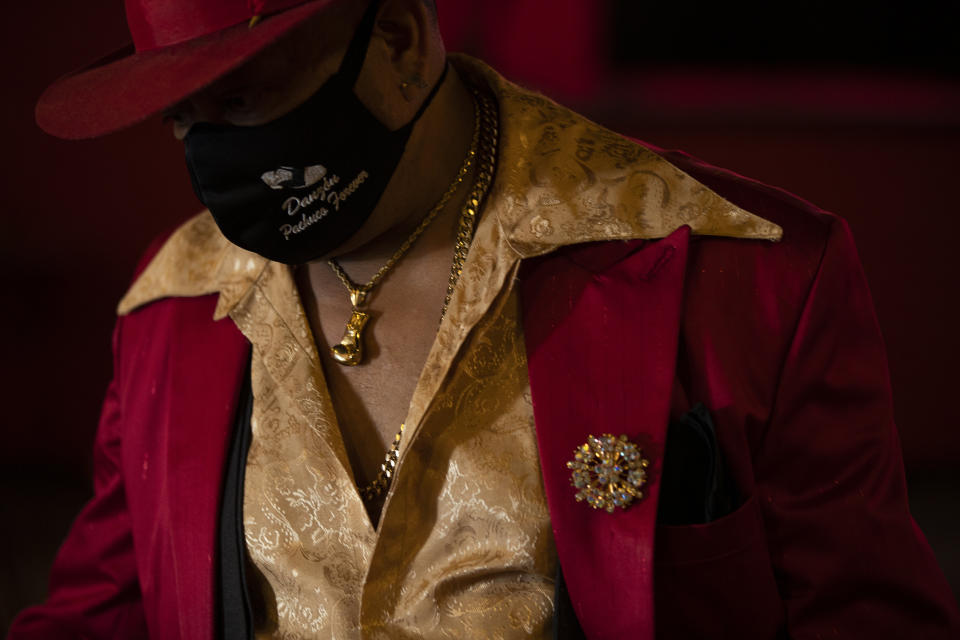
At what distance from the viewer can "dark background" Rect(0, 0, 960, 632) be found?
2.24m

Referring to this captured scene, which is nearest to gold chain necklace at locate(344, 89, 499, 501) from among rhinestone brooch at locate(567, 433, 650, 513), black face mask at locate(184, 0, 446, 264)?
black face mask at locate(184, 0, 446, 264)

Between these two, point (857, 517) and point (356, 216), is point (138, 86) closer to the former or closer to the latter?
point (356, 216)

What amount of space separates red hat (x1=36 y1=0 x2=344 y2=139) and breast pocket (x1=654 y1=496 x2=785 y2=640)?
0.59 meters

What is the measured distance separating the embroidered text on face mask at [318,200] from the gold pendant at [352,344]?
0.47 ft

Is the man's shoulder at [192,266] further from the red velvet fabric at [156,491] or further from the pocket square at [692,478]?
the pocket square at [692,478]

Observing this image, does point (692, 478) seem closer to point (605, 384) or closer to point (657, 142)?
point (605, 384)

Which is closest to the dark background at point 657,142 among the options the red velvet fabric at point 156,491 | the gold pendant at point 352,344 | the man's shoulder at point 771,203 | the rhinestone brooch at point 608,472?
the red velvet fabric at point 156,491

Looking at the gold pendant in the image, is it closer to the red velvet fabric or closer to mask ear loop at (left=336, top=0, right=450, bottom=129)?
the red velvet fabric

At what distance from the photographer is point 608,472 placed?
0.89m

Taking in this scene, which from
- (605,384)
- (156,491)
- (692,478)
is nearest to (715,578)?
(692,478)

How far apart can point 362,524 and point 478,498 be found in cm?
13

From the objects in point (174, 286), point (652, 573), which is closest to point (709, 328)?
point (652, 573)

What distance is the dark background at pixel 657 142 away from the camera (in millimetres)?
2244

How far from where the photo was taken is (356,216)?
3.02 feet
